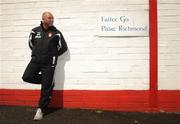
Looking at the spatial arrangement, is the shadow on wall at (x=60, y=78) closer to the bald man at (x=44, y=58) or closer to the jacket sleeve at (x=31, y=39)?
the bald man at (x=44, y=58)

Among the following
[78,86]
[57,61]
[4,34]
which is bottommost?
[78,86]

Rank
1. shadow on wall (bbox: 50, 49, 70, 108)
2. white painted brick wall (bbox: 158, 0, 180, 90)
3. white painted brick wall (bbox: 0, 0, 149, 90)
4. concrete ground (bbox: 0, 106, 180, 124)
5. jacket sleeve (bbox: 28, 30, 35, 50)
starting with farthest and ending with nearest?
1. shadow on wall (bbox: 50, 49, 70, 108)
2. white painted brick wall (bbox: 0, 0, 149, 90)
3. white painted brick wall (bbox: 158, 0, 180, 90)
4. jacket sleeve (bbox: 28, 30, 35, 50)
5. concrete ground (bbox: 0, 106, 180, 124)

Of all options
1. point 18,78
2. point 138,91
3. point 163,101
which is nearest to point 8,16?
point 18,78

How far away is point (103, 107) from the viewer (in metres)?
8.59

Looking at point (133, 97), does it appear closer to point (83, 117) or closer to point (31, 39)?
point (83, 117)

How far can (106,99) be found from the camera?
337 inches

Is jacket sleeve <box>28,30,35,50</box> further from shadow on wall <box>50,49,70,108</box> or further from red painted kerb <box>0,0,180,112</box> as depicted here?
red painted kerb <box>0,0,180,112</box>

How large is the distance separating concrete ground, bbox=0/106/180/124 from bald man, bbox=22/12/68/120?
1.00 feet

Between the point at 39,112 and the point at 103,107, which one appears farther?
the point at 103,107

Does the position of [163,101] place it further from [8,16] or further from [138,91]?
[8,16]

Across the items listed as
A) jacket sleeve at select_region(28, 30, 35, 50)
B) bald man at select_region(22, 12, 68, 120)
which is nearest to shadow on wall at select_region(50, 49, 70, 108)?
bald man at select_region(22, 12, 68, 120)

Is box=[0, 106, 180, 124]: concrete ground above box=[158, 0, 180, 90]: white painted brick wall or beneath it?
beneath

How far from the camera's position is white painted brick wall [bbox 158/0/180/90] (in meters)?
8.27

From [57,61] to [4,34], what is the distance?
1.36m
